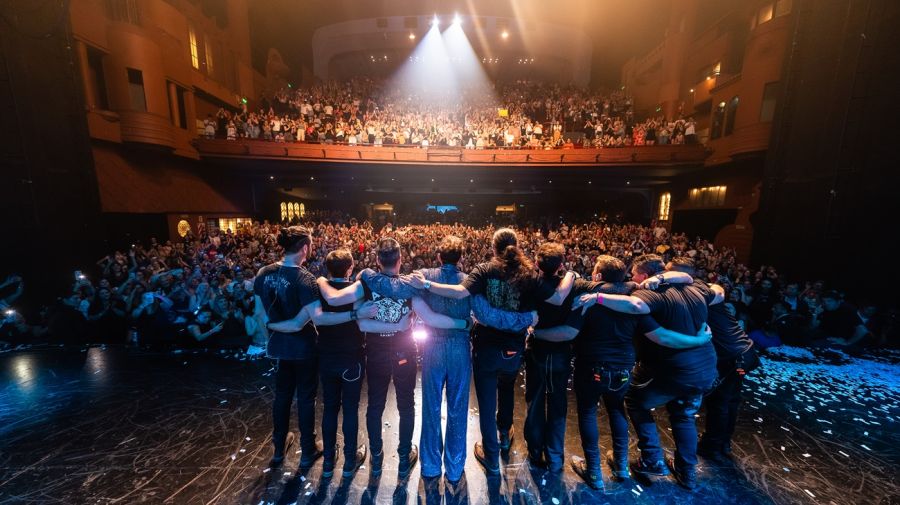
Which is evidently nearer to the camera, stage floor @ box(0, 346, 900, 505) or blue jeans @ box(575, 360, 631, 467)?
blue jeans @ box(575, 360, 631, 467)

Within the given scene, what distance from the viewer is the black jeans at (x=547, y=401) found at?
2.27 meters

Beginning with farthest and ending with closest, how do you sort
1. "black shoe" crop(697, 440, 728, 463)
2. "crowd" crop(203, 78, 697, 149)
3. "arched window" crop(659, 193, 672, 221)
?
"arched window" crop(659, 193, 672, 221) → "crowd" crop(203, 78, 697, 149) → "black shoe" crop(697, 440, 728, 463)

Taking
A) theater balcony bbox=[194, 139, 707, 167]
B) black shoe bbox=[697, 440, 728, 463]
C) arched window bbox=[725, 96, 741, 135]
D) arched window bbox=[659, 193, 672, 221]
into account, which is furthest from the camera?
arched window bbox=[659, 193, 672, 221]

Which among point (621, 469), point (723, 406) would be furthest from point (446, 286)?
point (723, 406)

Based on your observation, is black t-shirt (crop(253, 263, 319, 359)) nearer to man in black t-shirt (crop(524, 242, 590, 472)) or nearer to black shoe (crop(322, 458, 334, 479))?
black shoe (crop(322, 458, 334, 479))

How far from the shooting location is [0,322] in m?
5.00

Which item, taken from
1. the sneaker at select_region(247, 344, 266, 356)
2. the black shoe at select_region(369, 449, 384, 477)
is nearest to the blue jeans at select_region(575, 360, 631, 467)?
the black shoe at select_region(369, 449, 384, 477)

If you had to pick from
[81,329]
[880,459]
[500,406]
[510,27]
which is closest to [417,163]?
[81,329]

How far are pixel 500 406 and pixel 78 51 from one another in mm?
15260

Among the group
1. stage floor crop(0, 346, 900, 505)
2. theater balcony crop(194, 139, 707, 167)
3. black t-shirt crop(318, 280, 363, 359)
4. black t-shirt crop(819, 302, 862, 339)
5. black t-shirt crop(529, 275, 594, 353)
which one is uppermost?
theater balcony crop(194, 139, 707, 167)

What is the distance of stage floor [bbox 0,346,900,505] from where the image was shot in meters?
2.38

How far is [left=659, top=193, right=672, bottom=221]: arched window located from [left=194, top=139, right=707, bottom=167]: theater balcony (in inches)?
138

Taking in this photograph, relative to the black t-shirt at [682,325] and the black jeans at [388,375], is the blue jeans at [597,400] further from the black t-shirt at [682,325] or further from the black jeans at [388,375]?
the black jeans at [388,375]

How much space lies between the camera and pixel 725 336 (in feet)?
8.09
